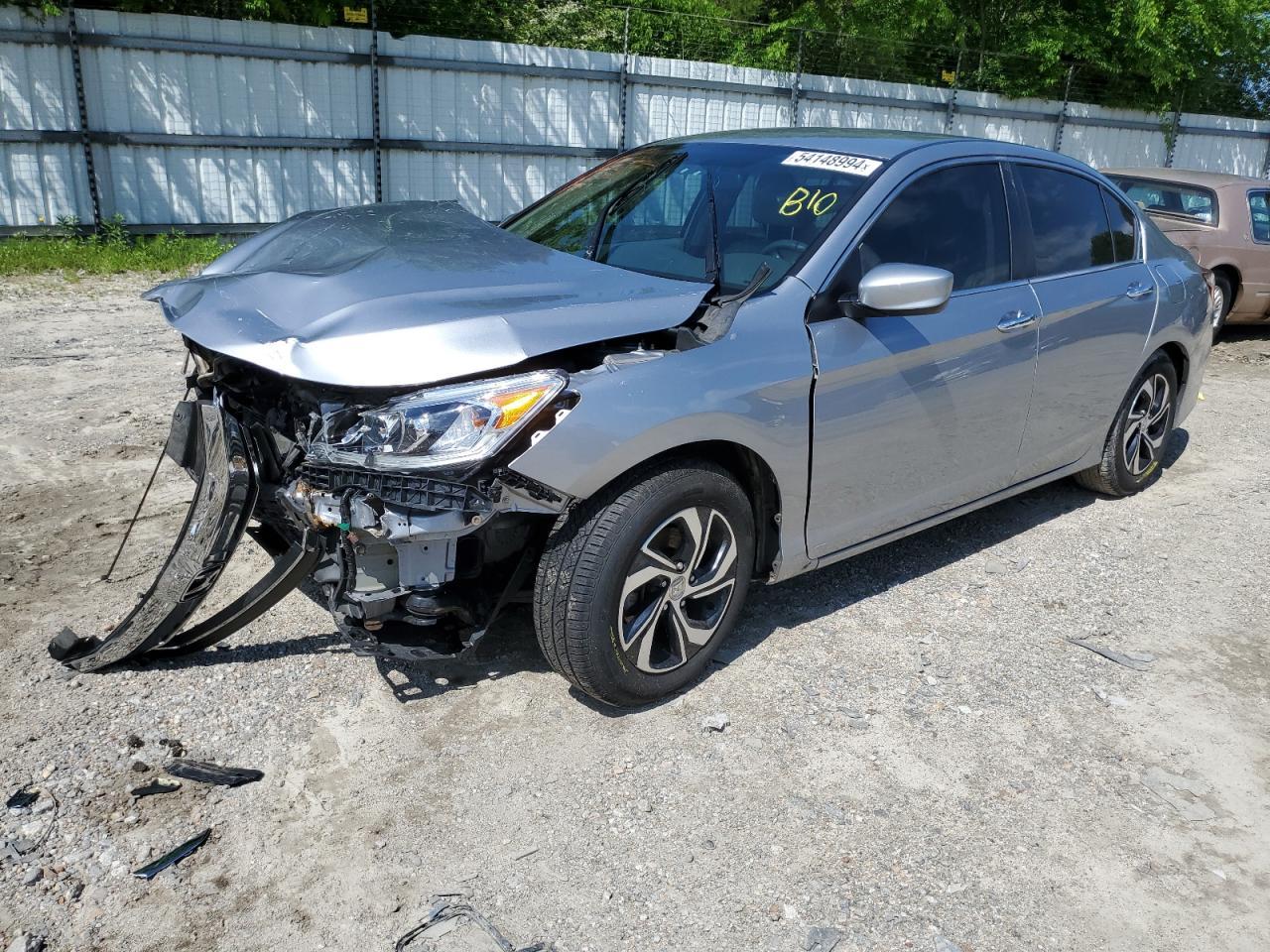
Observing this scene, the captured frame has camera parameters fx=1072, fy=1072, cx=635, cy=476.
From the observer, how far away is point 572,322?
3.19m

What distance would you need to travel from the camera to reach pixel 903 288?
3.62 metres

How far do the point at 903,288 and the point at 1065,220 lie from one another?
5.60 feet

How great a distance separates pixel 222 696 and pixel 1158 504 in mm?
4829

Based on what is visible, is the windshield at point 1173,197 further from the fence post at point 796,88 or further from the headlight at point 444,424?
the headlight at point 444,424

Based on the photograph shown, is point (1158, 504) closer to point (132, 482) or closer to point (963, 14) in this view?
point (132, 482)

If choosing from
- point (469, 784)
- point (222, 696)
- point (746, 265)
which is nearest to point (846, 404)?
point (746, 265)

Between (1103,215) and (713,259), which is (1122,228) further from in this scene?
(713,259)

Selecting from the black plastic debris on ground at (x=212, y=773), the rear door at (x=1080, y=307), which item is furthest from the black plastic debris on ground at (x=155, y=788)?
the rear door at (x=1080, y=307)

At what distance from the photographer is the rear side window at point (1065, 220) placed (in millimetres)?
4680

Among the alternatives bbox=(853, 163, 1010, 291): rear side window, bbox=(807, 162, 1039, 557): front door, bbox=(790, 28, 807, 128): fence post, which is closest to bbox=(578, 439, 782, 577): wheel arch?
bbox=(807, 162, 1039, 557): front door

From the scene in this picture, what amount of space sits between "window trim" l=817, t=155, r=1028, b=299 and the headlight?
125 centimetres

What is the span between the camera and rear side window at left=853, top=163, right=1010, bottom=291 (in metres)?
3.97

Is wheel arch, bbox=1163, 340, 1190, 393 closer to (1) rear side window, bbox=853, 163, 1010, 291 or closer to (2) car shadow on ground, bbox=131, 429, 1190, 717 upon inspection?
(2) car shadow on ground, bbox=131, 429, 1190, 717

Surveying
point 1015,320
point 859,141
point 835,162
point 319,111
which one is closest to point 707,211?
point 835,162
